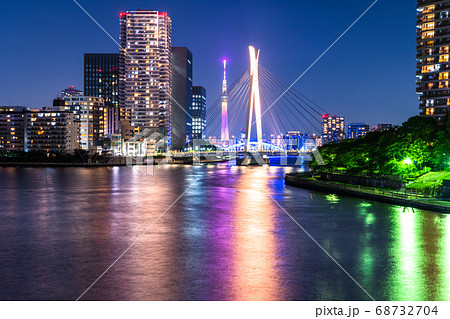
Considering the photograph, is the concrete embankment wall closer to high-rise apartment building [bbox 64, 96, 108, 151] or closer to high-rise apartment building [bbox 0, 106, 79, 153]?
high-rise apartment building [bbox 0, 106, 79, 153]

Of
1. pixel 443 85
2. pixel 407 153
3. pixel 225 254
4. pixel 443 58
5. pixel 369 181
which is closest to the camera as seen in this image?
pixel 225 254

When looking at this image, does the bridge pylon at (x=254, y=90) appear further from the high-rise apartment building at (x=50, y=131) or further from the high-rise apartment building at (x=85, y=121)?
the high-rise apartment building at (x=85, y=121)

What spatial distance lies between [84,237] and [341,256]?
1081cm

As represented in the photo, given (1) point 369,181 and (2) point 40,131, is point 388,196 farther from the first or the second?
(2) point 40,131

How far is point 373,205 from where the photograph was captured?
1272 inches

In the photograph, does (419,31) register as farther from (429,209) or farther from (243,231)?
(243,231)

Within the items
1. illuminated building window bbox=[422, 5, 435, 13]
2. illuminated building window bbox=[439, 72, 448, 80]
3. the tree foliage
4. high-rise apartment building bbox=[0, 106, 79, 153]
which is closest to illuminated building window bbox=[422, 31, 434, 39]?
illuminated building window bbox=[422, 5, 435, 13]

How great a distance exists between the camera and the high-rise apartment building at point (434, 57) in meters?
74.5

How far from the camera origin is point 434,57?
76250 mm

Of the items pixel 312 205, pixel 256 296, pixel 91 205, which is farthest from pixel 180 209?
pixel 256 296

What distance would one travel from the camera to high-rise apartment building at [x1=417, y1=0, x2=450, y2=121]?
244 feet

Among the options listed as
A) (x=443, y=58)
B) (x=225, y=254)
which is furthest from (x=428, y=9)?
(x=225, y=254)

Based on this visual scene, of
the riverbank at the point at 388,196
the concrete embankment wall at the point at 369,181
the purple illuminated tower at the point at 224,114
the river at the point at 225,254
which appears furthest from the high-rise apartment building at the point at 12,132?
the river at the point at 225,254

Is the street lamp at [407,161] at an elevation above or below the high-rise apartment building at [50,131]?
below
